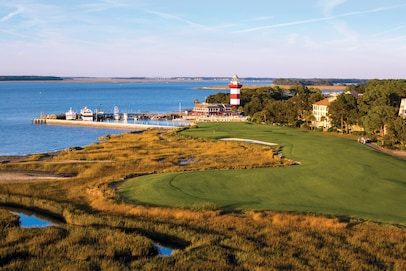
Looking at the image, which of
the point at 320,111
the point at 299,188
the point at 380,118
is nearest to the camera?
the point at 299,188

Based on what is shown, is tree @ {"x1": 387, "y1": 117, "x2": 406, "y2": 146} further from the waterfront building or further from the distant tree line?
the waterfront building

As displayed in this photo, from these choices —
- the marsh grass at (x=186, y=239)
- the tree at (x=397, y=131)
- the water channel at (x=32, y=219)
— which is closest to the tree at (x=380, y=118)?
the tree at (x=397, y=131)

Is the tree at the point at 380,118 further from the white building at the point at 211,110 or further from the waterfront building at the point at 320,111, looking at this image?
the white building at the point at 211,110

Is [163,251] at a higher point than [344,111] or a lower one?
lower

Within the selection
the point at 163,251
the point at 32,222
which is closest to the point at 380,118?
the point at 163,251

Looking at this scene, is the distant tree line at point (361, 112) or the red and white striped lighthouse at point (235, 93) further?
the red and white striped lighthouse at point (235, 93)

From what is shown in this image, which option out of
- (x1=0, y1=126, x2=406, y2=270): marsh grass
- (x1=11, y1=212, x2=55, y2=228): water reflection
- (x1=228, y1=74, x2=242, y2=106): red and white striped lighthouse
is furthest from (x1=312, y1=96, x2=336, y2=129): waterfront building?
(x1=11, y1=212, x2=55, y2=228): water reflection

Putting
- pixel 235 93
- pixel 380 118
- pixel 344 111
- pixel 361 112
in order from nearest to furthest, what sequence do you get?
pixel 380 118 < pixel 361 112 < pixel 344 111 < pixel 235 93

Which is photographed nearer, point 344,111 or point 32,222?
point 32,222

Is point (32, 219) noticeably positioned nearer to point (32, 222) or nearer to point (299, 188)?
point (32, 222)
